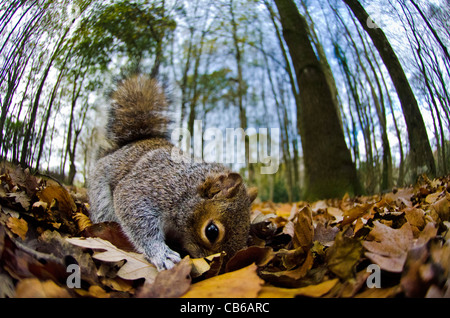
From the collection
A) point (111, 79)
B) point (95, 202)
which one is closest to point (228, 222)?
point (95, 202)

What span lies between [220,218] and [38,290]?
83 cm

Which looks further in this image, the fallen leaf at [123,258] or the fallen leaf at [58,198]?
the fallen leaf at [58,198]

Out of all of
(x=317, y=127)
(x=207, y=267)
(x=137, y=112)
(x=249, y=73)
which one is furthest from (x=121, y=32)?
(x=317, y=127)

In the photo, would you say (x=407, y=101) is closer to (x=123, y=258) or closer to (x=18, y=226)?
(x=123, y=258)

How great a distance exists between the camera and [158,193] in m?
1.70

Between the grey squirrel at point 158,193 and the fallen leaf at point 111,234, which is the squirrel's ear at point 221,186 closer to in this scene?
the grey squirrel at point 158,193

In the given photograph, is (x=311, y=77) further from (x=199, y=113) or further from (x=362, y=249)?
(x=362, y=249)

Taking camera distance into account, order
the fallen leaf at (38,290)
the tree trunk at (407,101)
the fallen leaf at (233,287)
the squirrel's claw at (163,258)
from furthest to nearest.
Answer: the tree trunk at (407,101)
the squirrel's claw at (163,258)
the fallen leaf at (233,287)
the fallen leaf at (38,290)

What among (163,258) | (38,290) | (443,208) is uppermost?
(443,208)

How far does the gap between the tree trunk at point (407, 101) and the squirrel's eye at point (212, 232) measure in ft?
3.47

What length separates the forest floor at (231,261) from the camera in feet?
2.55

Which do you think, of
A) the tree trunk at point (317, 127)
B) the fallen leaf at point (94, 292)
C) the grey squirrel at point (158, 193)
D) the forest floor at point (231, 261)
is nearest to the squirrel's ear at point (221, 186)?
the grey squirrel at point (158, 193)

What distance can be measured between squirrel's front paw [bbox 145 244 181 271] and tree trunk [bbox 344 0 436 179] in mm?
1254
